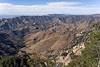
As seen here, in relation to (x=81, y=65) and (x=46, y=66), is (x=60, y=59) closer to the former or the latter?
(x=46, y=66)

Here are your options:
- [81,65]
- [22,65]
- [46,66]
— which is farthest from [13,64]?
[81,65]

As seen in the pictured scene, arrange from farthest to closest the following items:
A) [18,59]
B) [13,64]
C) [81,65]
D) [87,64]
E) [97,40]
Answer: [18,59] → [13,64] → [81,65] → [87,64] → [97,40]

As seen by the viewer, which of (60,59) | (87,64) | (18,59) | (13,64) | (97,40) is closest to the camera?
(97,40)

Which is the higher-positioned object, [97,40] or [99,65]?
[97,40]

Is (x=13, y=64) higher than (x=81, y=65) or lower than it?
higher

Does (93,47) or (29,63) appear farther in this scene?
(29,63)

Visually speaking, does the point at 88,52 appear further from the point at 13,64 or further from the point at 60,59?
the point at 60,59

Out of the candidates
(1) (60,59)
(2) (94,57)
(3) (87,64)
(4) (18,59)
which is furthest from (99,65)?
(1) (60,59)

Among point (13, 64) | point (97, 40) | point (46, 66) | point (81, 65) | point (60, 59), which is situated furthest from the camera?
point (60, 59)

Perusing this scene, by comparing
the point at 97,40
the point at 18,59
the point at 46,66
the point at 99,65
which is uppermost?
the point at 18,59
